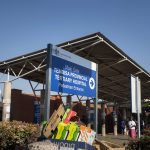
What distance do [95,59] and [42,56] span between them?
3580 millimetres

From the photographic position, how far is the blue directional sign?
1248cm

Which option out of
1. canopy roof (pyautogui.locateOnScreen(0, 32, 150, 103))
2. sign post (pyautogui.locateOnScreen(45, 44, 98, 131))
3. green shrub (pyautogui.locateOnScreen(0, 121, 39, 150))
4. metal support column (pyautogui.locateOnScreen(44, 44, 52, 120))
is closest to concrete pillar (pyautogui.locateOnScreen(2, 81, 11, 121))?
canopy roof (pyautogui.locateOnScreen(0, 32, 150, 103))

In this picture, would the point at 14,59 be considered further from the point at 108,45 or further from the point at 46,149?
the point at 46,149

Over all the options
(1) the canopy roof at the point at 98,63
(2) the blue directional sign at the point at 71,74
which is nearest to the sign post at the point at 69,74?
(2) the blue directional sign at the point at 71,74

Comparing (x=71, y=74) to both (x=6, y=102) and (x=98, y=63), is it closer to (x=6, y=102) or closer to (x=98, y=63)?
(x=6, y=102)

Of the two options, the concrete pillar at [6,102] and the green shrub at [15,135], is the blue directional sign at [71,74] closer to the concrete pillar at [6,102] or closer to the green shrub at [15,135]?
the green shrub at [15,135]

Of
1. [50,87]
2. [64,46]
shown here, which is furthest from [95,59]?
[50,87]

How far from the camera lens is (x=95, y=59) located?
1962 centimetres

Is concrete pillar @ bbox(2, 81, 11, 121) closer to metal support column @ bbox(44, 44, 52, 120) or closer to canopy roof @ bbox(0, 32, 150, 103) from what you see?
canopy roof @ bbox(0, 32, 150, 103)

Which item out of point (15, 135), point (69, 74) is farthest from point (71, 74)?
point (15, 135)

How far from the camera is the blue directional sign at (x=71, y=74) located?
1248cm

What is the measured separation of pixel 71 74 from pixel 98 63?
6.99 meters

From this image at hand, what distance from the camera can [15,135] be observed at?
38.2 feet

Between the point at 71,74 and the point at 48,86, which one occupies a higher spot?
the point at 71,74
